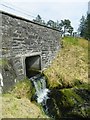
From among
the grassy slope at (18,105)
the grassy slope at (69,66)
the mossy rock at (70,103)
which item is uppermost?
the grassy slope at (69,66)

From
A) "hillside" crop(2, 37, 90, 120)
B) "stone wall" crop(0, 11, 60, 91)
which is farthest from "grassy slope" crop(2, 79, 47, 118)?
"stone wall" crop(0, 11, 60, 91)

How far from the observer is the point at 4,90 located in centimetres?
795

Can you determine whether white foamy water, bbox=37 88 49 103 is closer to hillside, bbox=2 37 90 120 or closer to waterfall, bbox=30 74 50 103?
waterfall, bbox=30 74 50 103

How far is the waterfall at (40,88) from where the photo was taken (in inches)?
409

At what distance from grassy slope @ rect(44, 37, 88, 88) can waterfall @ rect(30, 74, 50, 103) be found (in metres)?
0.52

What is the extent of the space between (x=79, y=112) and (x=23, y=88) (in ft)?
8.14

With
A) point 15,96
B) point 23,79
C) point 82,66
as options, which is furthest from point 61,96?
point 82,66

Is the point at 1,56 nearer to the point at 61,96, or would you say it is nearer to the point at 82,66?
the point at 61,96

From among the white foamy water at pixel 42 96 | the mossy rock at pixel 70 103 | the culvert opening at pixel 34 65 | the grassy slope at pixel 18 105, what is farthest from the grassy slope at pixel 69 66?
the grassy slope at pixel 18 105

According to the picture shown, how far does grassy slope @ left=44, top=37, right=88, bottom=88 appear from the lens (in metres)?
12.3

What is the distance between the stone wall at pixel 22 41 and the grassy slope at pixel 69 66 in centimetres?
72

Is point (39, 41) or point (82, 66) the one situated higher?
point (39, 41)

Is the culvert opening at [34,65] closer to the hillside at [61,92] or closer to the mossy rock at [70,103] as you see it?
the hillside at [61,92]

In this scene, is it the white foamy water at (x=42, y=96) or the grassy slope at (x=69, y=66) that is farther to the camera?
the grassy slope at (x=69, y=66)
